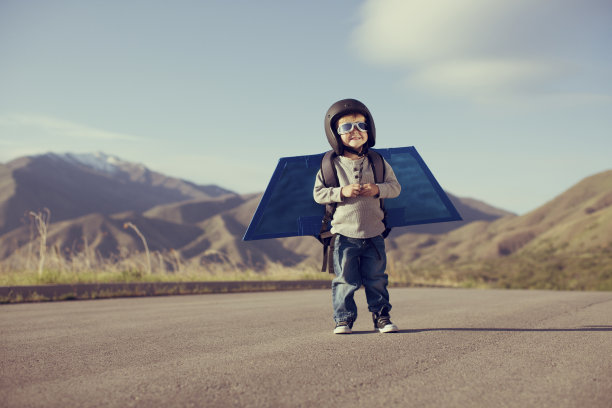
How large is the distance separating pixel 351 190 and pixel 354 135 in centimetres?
65

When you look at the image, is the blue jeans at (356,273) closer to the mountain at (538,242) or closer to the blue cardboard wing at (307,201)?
the blue cardboard wing at (307,201)

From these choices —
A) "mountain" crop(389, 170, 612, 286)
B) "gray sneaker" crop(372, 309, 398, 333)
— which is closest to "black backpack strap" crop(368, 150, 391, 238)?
"gray sneaker" crop(372, 309, 398, 333)

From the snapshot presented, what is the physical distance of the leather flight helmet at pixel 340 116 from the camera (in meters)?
→ 5.38

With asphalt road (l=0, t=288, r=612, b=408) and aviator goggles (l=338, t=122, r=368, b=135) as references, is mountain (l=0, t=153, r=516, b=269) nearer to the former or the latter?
asphalt road (l=0, t=288, r=612, b=408)

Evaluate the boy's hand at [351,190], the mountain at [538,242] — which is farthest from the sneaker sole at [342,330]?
the mountain at [538,242]

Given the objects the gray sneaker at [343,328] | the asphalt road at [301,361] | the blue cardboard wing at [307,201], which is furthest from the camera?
the blue cardboard wing at [307,201]

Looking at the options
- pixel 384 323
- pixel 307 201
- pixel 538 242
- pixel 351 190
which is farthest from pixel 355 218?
pixel 538 242

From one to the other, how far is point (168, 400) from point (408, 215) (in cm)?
380

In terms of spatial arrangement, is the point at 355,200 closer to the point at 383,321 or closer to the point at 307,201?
the point at 307,201

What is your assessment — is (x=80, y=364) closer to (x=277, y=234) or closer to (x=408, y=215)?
(x=277, y=234)

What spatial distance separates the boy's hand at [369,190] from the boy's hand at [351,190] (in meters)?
0.05

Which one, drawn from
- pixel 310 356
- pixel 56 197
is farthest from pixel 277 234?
pixel 56 197

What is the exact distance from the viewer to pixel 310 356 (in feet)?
12.5

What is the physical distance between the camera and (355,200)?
5207 mm
